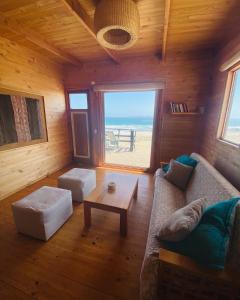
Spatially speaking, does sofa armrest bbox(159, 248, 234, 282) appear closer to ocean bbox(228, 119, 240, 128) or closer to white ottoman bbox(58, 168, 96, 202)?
white ottoman bbox(58, 168, 96, 202)

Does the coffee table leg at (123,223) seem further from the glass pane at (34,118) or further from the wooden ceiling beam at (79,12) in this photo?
the glass pane at (34,118)

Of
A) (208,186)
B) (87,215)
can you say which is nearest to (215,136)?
(208,186)

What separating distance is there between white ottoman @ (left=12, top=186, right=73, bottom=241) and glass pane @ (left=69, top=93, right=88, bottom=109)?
8.79 ft

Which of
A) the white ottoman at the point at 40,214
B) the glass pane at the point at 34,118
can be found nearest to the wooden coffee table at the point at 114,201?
the white ottoman at the point at 40,214

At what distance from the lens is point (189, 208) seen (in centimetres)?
112

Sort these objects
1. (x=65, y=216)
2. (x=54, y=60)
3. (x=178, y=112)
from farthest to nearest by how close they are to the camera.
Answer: (x=54, y=60) < (x=178, y=112) < (x=65, y=216)

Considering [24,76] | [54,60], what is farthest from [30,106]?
[54,60]

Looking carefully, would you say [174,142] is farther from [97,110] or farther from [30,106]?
[30,106]

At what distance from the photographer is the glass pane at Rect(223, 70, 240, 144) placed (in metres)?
2.05

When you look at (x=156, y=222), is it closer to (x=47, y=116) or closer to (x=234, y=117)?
(x=234, y=117)

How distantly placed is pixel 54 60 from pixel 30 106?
1333 millimetres

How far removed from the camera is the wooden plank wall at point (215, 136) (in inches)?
73.5

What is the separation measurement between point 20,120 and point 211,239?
3.20 m

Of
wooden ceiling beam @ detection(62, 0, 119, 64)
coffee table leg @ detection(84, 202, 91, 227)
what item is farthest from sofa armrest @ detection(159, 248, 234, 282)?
wooden ceiling beam @ detection(62, 0, 119, 64)
